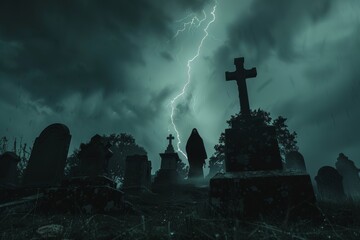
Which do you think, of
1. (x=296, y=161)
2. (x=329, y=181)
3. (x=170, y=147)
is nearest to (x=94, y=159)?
(x=329, y=181)

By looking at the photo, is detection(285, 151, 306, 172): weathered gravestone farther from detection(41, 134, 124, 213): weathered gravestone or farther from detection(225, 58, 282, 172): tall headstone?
detection(41, 134, 124, 213): weathered gravestone

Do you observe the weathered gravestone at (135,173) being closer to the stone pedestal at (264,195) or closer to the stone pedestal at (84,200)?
the stone pedestal at (84,200)

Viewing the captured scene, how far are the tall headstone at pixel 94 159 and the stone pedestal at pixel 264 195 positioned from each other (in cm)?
567

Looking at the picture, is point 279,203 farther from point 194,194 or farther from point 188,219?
point 194,194

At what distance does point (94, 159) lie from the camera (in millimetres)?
8156

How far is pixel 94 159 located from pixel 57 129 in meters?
3.98

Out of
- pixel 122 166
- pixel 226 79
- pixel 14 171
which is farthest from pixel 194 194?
pixel 122 166

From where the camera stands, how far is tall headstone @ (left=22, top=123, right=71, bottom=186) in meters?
9.87

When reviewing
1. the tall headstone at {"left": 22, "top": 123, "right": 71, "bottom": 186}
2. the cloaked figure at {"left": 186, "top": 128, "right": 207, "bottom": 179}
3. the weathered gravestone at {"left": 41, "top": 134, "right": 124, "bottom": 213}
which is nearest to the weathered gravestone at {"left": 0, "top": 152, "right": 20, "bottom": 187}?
the tall headstone at {"left": 22, "top": 123, "right": 71, "bottom": 186}

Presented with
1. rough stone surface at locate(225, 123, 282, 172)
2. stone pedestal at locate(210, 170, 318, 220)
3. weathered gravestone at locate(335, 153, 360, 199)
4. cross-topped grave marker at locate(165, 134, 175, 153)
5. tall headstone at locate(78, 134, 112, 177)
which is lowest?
stone pedestal at locate(210, 170, 318, 220)

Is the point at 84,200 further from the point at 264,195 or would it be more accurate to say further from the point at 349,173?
the point at 349,173

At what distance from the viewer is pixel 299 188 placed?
319cm

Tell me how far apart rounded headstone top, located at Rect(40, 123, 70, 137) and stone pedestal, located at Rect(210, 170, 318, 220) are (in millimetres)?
9360

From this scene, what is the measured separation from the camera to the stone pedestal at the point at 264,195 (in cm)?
306
